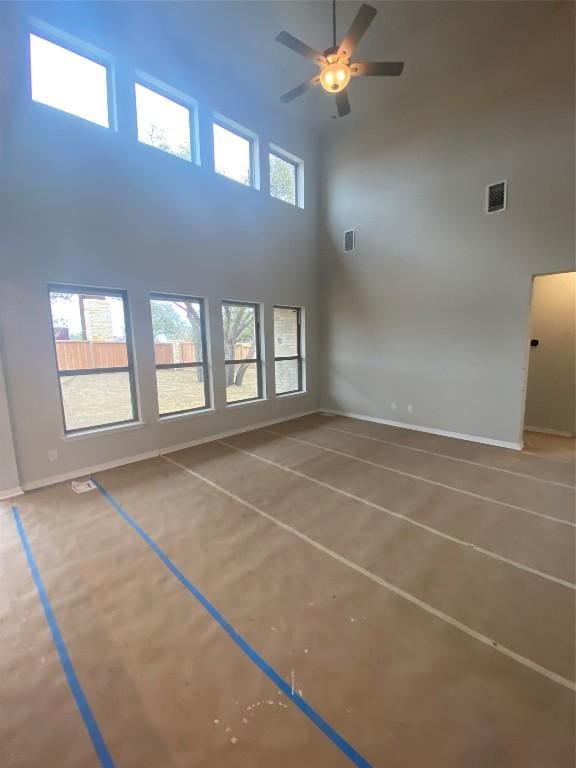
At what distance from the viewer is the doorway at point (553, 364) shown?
488cm

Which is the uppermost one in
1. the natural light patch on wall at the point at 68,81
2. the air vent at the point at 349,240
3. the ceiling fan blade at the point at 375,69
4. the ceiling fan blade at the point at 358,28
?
the natural light patch on wall at the point at 68,81

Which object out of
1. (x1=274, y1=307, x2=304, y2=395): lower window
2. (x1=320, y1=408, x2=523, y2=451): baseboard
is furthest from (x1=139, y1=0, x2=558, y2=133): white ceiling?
(x1=320, y1=408, x2=523, y2=451): baseboard

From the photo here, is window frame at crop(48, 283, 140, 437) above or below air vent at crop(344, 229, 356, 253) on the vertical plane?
below

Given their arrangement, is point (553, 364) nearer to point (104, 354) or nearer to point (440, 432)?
point (440, 432)

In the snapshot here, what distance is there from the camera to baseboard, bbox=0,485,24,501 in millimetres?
3299

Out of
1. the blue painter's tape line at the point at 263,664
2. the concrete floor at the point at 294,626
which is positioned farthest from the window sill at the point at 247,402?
the blue painter's tape line at the point at 263,664

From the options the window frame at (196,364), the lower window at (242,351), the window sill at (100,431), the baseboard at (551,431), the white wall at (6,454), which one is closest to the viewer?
the white wall at (6,454)

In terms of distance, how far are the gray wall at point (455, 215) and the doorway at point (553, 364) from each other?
0.86 metres

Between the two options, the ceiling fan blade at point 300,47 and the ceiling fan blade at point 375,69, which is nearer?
the ceiling fan blade at point 300,47

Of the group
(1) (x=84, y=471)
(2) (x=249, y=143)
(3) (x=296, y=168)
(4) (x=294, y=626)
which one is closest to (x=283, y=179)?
(3) (x=296, y=168)

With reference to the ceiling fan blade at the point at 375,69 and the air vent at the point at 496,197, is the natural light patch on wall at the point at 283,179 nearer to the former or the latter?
the ceiling fan blade at the point at 375,69

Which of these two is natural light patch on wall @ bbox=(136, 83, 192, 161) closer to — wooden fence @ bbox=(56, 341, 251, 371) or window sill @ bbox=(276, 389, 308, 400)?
wooden fence @ bbox=(56, 341, 251, 371)

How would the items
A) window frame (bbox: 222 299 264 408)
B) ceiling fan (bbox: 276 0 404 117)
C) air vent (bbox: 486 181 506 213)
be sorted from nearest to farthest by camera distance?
ceiling fan (bbox: 276 0 404 117) → air vent (bbox: 486 181 506 213) → window frame (bbox: 222 299 264 408)

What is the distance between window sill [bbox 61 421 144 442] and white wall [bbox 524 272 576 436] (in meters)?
5.90
